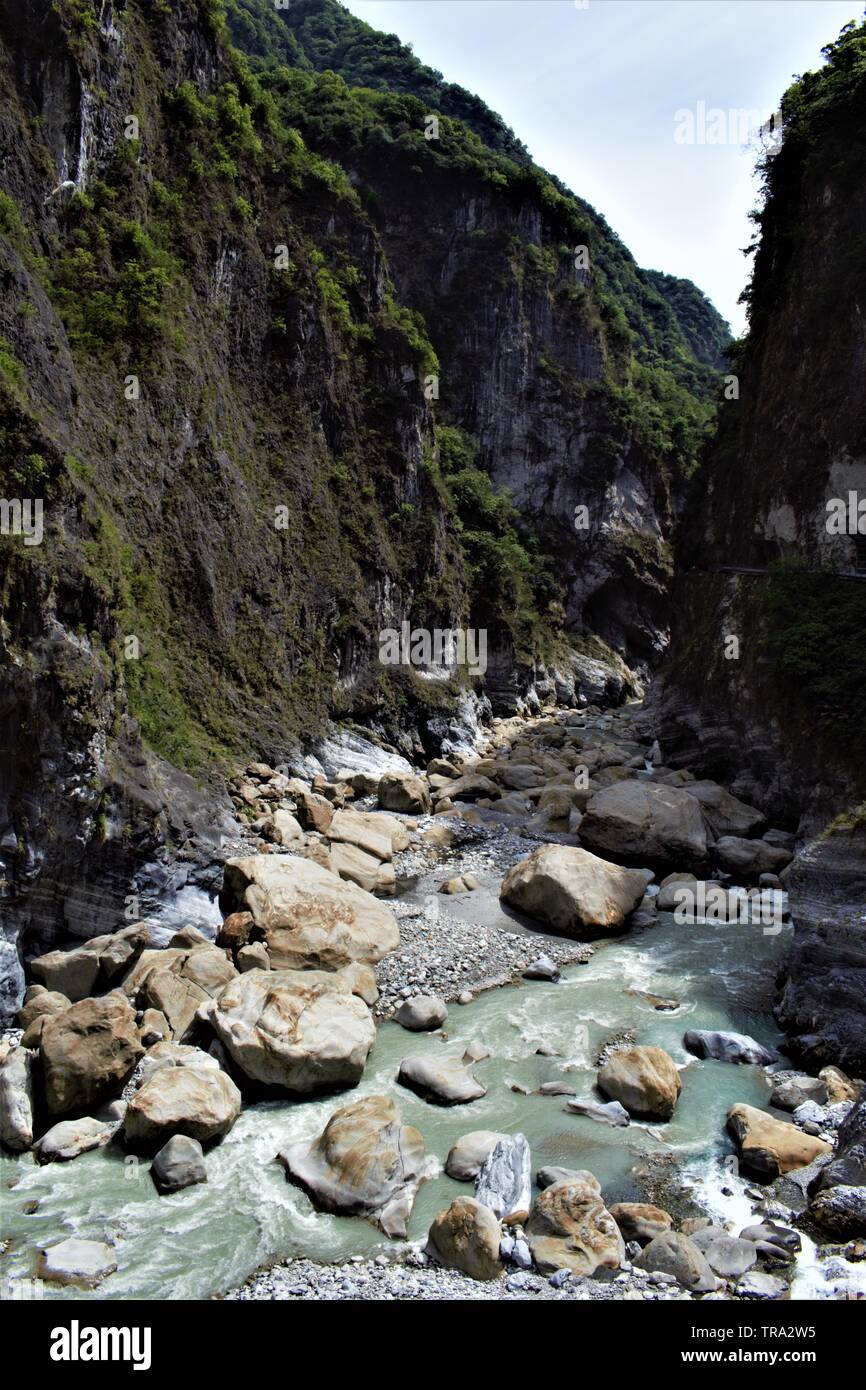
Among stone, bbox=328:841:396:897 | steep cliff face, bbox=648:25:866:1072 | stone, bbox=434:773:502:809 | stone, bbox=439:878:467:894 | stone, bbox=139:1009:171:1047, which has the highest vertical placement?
steep cliff face, bbox=648:25:866:1072

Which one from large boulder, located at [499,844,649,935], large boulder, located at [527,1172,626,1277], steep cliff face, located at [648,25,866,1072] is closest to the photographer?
large boulder, located at [527,1172,626,1277]

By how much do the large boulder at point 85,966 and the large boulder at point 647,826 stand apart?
1022cm

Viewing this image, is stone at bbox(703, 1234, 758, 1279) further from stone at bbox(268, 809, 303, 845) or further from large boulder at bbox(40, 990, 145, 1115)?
stone at bbox(268, 809, 303, 845)

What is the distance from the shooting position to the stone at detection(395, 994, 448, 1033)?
1150 cm

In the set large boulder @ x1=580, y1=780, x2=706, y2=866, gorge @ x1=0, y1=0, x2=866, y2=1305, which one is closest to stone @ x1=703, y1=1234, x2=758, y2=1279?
gorge @ x1=0, y1=0, x2=866, y2=1305

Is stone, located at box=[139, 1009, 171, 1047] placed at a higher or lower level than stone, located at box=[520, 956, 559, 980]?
higher

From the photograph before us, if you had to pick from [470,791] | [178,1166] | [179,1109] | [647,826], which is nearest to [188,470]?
[470,791]

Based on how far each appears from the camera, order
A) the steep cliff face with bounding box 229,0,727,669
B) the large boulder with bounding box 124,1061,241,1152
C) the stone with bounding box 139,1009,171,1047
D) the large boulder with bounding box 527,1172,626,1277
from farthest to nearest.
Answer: the steep cliff face with bounding box 229,0,727,669
the stone with bounding box 139,1009,171,1047
the large boulder with bounding box 124,1061,241,1152
the large boulder with bounding box 527,1172,626,1277

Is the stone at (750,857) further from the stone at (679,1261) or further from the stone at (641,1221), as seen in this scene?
the stone at (679,1261)

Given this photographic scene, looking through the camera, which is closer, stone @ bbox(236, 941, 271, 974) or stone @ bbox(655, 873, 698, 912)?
stone @ bbox(236, 941, 271, 974)

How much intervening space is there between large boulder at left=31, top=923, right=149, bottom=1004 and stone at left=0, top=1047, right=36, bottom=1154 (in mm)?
1882

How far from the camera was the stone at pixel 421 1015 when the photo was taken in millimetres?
11500

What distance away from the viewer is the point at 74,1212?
7715mm

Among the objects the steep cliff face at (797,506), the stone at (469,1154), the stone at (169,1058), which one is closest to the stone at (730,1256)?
the stone at (469,1154)
